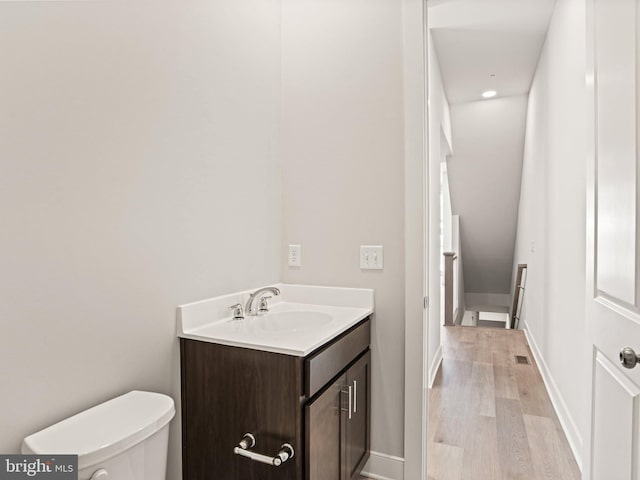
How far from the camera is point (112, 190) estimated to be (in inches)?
50.0

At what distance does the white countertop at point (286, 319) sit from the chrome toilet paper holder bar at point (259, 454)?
12.4 inches

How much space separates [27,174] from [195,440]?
3.57 feet

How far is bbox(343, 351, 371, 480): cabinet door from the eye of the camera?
5.52ft

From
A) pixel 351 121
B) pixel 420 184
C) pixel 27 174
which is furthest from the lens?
pixel 351 121

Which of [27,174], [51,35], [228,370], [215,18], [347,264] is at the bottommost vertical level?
[228,370]

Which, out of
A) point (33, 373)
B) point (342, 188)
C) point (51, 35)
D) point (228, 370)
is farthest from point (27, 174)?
point (342, 188)

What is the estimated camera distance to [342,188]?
205 centimetres

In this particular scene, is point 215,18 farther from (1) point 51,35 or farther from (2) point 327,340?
(2) point 327,340

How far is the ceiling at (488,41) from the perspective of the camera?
2.85 meters

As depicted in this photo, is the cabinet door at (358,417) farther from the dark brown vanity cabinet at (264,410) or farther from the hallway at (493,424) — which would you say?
the hallway at (493,424)


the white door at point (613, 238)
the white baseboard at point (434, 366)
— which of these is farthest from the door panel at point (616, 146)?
the white baseboard at point (434, 366)

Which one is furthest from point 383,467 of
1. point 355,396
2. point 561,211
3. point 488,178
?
point 488,178

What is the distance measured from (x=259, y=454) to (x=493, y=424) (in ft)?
6.00

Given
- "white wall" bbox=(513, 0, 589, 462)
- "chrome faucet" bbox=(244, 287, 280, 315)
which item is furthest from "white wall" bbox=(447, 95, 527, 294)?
"chrome faucet" bbox=(244, 287, 280, 315)
